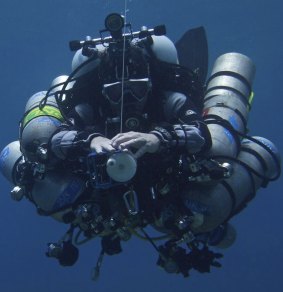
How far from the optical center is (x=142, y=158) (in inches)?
172

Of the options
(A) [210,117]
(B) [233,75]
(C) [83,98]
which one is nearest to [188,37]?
(B) [233,75]

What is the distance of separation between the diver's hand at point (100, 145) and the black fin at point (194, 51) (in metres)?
3.65

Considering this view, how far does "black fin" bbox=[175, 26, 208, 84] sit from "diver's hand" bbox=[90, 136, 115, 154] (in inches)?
144

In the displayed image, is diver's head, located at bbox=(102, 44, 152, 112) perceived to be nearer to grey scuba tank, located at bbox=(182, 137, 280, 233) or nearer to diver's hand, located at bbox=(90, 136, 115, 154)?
A: diver's hand, located at bbox=(90, 136, 115, 154)

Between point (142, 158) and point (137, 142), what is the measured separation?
528 millimetres

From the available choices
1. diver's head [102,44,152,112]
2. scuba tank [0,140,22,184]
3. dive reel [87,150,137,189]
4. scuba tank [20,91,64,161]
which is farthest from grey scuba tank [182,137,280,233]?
scuba tank [0,140,22,184]

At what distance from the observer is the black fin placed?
7.55 meters

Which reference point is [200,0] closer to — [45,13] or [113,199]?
[45,13]

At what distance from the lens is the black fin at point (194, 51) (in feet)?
24.8

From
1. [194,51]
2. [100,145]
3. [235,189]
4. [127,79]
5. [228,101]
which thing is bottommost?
[235,189]

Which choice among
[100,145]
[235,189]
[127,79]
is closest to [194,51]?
[127,79]

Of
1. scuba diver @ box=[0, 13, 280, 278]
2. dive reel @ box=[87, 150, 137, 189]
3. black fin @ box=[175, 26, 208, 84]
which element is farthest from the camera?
black fin @ box=[175, 26, 208, 84]

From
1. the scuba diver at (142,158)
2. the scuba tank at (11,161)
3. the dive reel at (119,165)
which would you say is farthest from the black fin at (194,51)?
the dive reel at (119,165)

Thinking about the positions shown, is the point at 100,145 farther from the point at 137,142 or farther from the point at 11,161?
the point at 11,161
